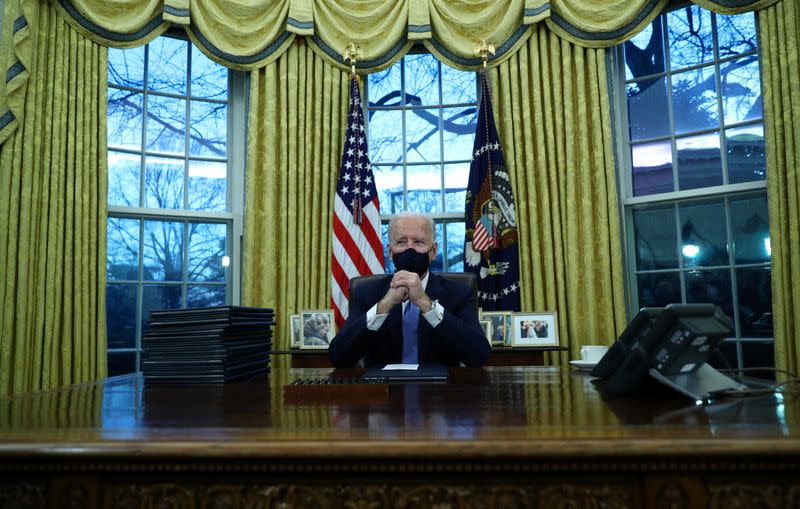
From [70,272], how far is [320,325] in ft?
4.93

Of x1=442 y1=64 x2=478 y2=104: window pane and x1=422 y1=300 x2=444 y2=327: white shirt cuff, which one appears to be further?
x1=442 y1=64 x2=478 y2=104: window pane

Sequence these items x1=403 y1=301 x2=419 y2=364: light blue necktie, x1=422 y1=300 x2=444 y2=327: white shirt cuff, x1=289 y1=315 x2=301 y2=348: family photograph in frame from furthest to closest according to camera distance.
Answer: x1=289 y1=315 x2=301 y2=348: family photograph in frame → x1=403 y1=301 x2=419 y2=364: light blue necktie → x1=422 y1=300 x2=444 y2=327: white shirt cuff

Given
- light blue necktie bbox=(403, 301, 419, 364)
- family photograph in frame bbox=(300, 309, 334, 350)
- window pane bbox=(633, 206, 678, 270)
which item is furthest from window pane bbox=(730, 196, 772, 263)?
family photograph in frame bbox=(300, 309, 334, 350)

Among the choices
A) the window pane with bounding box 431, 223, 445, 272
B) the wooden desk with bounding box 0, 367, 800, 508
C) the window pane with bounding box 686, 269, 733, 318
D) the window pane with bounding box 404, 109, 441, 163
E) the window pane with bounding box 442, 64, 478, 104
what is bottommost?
the wooden desk with bounding box 0, 367, 800, 508

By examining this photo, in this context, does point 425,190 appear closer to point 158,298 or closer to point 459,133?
point 459,133

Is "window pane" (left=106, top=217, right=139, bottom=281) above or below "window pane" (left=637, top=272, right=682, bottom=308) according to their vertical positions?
above

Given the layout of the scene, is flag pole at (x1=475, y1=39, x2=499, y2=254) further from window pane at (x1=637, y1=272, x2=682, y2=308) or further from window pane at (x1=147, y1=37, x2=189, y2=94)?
window pane at (x1=147, y1=37, x2=189, y2=94)

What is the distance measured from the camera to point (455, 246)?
166 inches

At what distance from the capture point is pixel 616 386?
1.18 metres

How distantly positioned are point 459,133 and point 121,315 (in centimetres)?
266

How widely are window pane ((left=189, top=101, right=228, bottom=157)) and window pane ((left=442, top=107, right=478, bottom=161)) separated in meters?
1.62

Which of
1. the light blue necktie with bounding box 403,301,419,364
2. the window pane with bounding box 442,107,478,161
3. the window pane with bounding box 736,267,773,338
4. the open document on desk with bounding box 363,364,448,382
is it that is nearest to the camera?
the open document on desk with bounding box 363,364,448,382

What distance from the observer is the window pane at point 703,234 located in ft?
11.9

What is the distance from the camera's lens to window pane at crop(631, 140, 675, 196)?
153 inches
